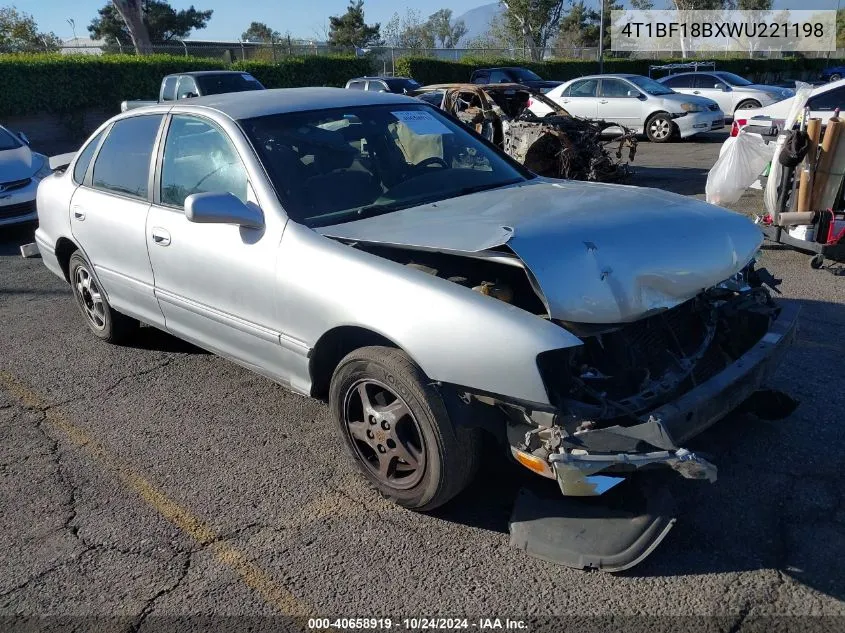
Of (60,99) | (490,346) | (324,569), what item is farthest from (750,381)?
(60,99)

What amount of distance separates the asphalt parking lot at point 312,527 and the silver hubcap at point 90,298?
0.83 meters

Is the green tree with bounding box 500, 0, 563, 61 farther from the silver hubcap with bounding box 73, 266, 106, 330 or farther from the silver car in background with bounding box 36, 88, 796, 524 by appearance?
the silver car in background with bounding box 36, 88, 796, 524

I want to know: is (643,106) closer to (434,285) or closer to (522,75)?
(522,75)

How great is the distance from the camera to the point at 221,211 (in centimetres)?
349

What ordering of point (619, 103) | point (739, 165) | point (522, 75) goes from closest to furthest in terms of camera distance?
point (739, 165) < point (619, 103) < point (522, 75)

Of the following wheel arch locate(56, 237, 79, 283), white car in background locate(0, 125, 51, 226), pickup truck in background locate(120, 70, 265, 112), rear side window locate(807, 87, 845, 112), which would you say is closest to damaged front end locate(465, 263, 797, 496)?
wheel arch locate(56, 237, 79, 283)

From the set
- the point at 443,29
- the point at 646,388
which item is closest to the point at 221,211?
the point at 646,388

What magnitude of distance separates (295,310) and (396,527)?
3.57ft

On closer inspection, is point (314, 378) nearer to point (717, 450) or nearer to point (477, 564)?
point (477, 564)

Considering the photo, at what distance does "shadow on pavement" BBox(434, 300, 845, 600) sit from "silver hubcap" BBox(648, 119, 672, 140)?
13393 mm

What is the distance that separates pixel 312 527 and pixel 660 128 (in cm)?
1541

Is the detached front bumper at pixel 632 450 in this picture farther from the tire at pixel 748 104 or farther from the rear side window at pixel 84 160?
the tire at pixel 748 104

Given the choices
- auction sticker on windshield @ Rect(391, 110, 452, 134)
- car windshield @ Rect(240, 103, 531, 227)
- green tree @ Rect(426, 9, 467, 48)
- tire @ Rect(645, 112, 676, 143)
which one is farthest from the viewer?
green tree @ Rect(426, 9, 467, 48)

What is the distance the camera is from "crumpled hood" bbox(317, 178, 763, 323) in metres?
2.88
